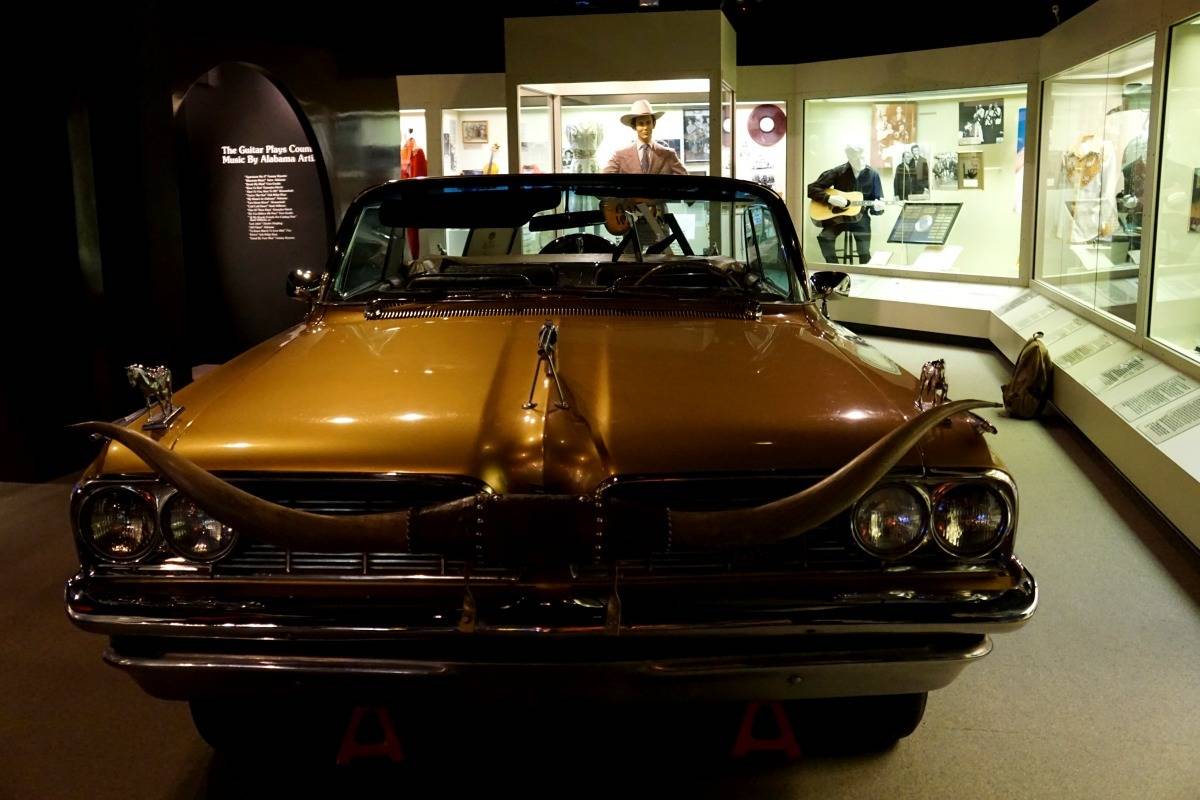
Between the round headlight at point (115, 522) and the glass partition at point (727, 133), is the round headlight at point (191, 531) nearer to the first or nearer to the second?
the round headlight at point (115, 522)

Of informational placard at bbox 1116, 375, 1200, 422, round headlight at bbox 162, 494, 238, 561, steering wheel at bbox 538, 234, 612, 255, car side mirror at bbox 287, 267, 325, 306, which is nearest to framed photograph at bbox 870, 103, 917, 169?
informational placard at bbox 1116, 375, 1200, 422

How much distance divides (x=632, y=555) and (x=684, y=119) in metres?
8.64

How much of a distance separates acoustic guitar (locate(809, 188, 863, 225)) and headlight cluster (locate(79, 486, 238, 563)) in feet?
35.8

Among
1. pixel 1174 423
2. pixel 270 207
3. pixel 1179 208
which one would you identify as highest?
pixel 270 207

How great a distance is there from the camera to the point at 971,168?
11570mm

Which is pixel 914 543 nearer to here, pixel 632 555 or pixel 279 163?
pixel 632 555

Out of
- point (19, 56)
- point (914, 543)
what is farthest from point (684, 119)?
point (914, 543)

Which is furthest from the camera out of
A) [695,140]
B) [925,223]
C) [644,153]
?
[925,223]

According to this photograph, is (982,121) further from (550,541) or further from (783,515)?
(550,541)

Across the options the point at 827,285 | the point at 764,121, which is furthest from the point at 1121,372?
the point at 764,121

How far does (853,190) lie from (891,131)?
0.76 m

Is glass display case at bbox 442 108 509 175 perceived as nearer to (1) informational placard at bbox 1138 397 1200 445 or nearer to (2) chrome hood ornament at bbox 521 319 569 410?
(1) informational placard at bbox 1138 397 1200 445

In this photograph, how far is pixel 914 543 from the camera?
92.4 inches

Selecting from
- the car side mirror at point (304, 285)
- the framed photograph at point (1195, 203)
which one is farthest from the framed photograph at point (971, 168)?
the car side mirror at point (304, 285)
